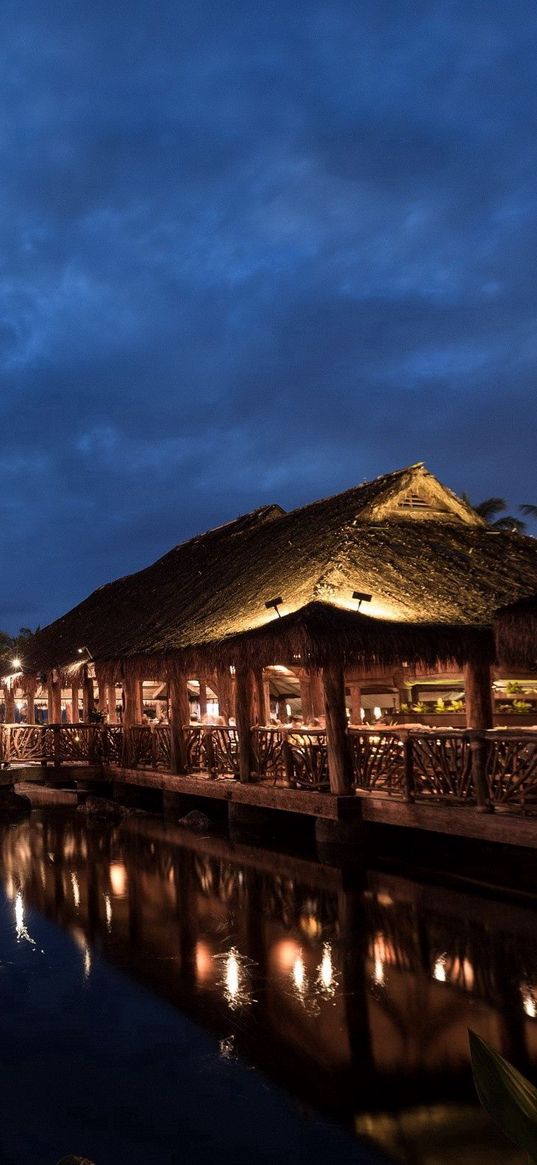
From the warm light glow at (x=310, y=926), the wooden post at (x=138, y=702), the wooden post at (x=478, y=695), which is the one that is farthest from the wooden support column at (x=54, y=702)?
the warm light glow at (x=310, y=926)

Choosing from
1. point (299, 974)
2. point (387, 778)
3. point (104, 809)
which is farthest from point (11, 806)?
point (299, 974)

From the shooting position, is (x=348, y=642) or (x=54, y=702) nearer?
(x=348, y=642)

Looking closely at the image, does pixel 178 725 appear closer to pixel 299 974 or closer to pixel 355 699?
pixel 355 699

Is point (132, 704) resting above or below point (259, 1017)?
above

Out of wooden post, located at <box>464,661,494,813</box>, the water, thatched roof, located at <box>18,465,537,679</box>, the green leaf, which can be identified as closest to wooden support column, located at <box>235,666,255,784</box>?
thatched roof, located at <box>18,465,537,679</box>

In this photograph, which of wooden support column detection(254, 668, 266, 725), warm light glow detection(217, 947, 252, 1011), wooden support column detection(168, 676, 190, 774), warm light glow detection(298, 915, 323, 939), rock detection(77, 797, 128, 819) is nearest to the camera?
warm light glow detection(217, 947, 252, 1011)

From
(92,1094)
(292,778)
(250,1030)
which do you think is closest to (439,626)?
(292,778)

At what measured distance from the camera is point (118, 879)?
11.7 metres

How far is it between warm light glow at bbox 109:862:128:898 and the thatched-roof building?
3.20 meters

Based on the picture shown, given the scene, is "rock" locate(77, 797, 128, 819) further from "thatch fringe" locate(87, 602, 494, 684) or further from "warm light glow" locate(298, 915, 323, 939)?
"warm light glow" locate(298, 915, 323, 939)

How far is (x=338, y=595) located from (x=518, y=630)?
135 inches

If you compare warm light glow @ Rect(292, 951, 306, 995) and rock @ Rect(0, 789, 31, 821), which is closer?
warm light glow @ Rect(292, 951, 306, 995)

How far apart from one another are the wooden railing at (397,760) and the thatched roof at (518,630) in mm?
847

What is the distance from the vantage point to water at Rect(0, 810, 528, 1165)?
480 cm
